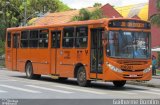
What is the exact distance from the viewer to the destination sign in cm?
2312

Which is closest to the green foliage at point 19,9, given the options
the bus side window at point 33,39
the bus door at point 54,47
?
the bus side window at point 33,39

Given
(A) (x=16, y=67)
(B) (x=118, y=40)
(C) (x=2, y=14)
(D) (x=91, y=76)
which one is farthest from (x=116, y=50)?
(C) (x=2, y=14)

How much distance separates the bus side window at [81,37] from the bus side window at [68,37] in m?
0.53

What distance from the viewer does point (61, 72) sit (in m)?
26.6

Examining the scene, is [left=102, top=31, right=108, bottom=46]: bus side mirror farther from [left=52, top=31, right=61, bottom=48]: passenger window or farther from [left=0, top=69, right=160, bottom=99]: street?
[left=52, top=31, right=61, bottom=48]: passenger window

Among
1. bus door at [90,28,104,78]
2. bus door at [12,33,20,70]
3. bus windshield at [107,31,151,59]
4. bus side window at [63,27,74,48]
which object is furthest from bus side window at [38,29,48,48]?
bus windshield at [107,31,151,59]

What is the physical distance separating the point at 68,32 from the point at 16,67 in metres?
7.33

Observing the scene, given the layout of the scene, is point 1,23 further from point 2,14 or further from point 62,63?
point 62,63

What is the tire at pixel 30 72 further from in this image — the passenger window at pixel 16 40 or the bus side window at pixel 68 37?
the bus side window at pixel 68 37

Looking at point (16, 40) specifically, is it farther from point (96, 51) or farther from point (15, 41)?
point (96, 51)

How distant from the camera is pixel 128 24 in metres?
23.5

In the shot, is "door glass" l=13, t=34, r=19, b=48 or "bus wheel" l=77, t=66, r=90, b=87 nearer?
"bus wheel" l=77, t=66, r=90, b=87

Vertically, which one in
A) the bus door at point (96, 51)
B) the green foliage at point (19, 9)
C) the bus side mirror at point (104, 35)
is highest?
the green foliage at point (19, 9)

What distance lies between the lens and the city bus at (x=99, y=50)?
22891 mm
